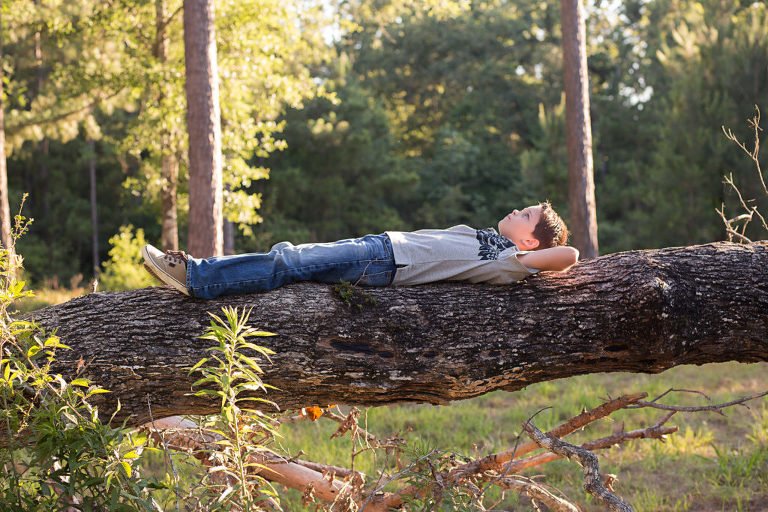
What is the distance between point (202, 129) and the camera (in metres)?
7.45

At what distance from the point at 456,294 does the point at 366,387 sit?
0.54 m

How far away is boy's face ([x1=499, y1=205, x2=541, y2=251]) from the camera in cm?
373

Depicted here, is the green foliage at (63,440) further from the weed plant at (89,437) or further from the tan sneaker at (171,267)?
the tan sneaker at (171,267)

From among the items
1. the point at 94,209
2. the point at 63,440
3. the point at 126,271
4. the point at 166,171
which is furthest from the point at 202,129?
the point at 94,209

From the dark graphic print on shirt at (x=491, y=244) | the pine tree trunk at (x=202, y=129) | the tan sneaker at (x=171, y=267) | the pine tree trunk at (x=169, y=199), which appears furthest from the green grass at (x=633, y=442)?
the pine tree trunk at (x=169, y=199)

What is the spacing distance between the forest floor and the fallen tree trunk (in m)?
0.40

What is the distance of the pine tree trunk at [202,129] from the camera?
7.33 m

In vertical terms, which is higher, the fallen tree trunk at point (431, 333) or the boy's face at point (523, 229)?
the boy's face at point (523, 229)

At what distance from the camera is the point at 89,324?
2.96 meters

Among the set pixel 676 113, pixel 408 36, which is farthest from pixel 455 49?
pixel 676 113

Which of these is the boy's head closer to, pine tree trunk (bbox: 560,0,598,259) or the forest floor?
the forest floor

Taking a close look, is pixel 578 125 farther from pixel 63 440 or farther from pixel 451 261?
pixel 63 440

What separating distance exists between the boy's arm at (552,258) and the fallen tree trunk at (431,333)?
68 millimetres

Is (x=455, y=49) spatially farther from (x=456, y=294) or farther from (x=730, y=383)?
(x=456, y=294)
